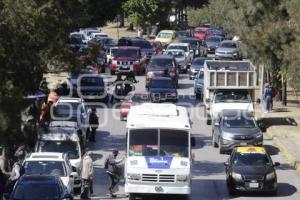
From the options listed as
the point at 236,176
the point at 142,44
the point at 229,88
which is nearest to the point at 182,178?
the point at 236,176

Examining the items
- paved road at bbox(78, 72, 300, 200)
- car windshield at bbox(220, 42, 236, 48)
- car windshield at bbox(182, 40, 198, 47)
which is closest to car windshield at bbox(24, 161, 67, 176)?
paved road at bbox(78, 72, 300, 200)

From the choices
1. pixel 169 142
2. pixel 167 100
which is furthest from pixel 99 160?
pixel 167 100

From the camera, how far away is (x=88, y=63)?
33844 millimetres

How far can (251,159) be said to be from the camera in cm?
2969

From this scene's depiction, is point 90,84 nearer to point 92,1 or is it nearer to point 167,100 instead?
point 167,100

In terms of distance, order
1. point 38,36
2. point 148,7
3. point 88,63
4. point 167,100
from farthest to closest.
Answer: point 148,7
point 167,100
point 88,63
point 38,36

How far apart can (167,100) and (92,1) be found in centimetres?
3135

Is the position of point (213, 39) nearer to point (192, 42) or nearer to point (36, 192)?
point (192, 42)

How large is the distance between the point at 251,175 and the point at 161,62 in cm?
3043

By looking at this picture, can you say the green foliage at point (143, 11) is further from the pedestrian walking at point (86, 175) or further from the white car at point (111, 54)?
the pedestrian walking at point (86, 175)

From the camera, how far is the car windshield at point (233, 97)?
41938 mm

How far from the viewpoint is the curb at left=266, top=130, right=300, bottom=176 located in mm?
33844

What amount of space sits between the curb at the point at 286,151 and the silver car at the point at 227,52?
28.6m

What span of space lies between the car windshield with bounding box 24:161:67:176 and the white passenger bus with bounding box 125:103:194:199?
6.25 feet
